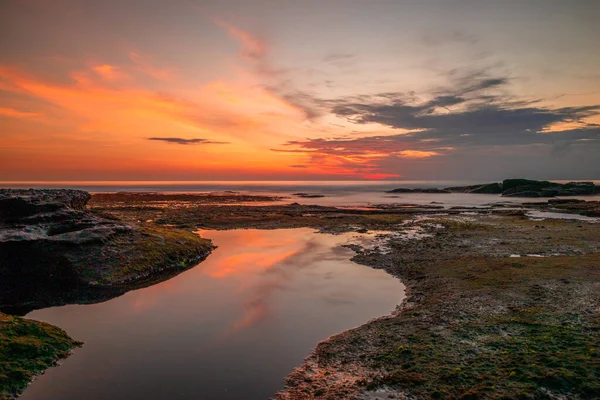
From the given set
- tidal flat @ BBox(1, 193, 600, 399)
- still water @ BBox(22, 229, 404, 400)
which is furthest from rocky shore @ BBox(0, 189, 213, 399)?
tidal flat @ BBox(1, 193, 600, 399)

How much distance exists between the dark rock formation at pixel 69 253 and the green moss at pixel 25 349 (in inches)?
170

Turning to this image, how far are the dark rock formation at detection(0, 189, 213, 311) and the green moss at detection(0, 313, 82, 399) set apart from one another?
170 inches

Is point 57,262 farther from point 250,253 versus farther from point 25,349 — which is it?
point 250,253

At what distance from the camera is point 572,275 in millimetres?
16344

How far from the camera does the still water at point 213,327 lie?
8.75m

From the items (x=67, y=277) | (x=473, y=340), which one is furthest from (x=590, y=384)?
(x=67, y=277)

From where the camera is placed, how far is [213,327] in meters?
12.2

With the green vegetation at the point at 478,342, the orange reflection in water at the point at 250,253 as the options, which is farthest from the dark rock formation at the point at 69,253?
the green vegetation at the point at 478,342

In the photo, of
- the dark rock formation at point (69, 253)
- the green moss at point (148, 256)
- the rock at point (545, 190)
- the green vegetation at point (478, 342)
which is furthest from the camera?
the rock at point (545, 190)

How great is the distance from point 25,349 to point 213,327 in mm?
5370

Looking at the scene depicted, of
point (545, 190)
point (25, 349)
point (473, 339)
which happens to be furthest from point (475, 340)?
point (545, 190)

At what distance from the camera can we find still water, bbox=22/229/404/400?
8.75 metres

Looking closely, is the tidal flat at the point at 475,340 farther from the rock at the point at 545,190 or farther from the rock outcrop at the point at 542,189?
the rock outcrop at the point at 542,189

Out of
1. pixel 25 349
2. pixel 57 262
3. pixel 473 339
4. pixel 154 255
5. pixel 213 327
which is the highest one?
pixel 57 262
